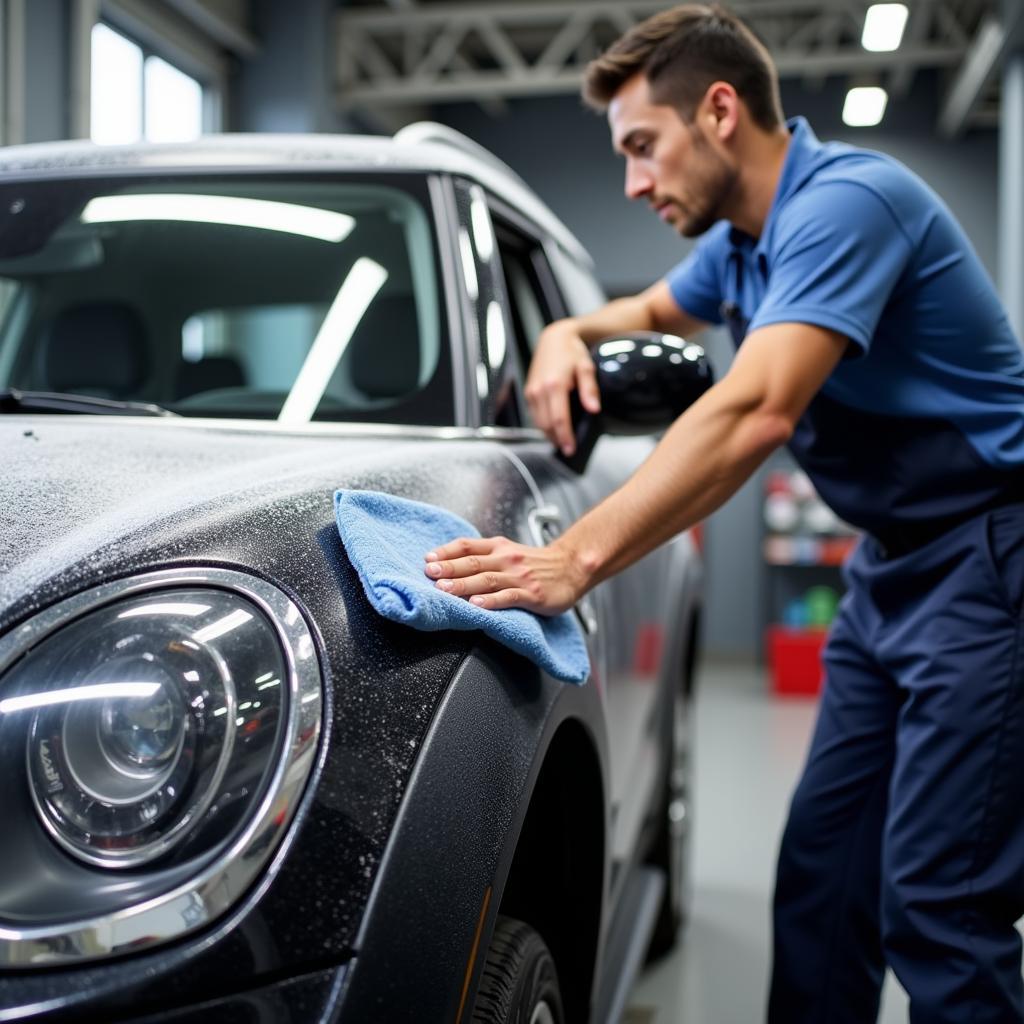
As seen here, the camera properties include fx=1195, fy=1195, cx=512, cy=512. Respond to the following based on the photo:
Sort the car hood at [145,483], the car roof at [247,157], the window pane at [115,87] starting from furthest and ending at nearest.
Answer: the window pane at [115,87]
the car roof at [247,157]
the car hood at [145,483]

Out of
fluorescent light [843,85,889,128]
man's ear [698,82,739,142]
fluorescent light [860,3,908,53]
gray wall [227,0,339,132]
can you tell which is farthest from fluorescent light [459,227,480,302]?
fluorescent light [843,85,889,128]

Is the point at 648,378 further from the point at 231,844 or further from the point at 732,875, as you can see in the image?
the point at 732,875

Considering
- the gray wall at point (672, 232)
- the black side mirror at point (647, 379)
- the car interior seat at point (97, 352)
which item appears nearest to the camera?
the black side mirror at point (647, 379)

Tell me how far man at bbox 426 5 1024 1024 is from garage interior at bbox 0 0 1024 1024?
9.51ft

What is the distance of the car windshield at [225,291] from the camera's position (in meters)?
1.71

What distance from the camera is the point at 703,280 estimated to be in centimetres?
212

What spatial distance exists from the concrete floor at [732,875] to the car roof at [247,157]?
1846 millimetres

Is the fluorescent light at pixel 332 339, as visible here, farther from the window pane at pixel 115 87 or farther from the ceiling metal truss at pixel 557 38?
the ceiling metal truss at pixel 557 38

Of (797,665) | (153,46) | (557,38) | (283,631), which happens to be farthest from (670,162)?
(557,38)

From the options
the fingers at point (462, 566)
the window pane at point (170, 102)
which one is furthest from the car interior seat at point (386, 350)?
the window pane at point (170, 102)

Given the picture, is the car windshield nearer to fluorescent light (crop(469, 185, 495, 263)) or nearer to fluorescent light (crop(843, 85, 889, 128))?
fluorescent light (crop(469, 185, 495, 263))

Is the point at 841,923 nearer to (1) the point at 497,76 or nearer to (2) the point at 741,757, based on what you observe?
(2) the point at 741,757

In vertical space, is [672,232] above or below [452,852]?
above

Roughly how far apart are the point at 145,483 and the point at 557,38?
9183 mm
